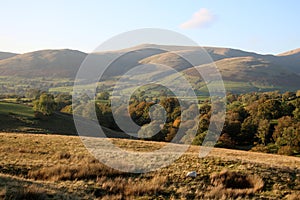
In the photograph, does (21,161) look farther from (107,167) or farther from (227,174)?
(227,174)

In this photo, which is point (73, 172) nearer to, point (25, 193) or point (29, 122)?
point (25, 193)

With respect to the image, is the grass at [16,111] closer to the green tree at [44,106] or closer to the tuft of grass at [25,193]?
the green tree at [44,106]

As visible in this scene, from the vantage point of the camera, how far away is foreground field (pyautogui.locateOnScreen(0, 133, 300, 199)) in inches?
508

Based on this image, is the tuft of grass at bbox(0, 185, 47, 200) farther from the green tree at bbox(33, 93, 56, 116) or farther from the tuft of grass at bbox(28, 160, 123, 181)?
the green tree at bbox(33, 93, 56, 116)

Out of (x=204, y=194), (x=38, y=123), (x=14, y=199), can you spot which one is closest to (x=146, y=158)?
(x=204, y=194)

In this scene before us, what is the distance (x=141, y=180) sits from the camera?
1581cm

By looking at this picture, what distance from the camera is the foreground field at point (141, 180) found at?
508 inches

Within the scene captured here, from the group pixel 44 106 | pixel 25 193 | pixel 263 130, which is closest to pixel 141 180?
pixel 25 193

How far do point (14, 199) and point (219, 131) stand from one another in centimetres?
6797

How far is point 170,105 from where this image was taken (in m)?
95.9

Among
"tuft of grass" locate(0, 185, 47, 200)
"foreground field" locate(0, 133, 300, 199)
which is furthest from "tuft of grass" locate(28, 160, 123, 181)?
"tuft of grass" locate(0, 185, 47, 200)

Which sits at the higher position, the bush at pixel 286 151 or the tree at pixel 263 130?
the tree at pixel 263 130

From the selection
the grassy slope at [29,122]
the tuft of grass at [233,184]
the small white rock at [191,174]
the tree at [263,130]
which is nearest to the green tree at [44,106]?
the grassy slope at [29,122]

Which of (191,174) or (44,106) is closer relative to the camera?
(191,174)
